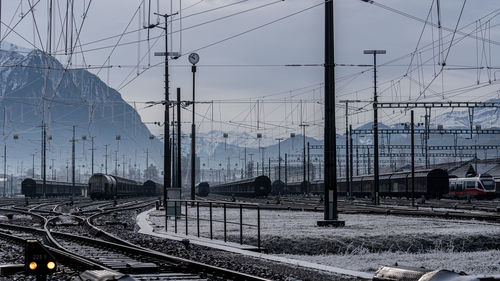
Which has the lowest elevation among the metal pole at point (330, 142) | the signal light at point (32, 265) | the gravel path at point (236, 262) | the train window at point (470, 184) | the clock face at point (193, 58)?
the gravel path at point (236, 262)

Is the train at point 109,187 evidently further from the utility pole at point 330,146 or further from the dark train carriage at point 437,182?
the utility pole at point 330,146

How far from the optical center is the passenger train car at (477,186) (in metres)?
69.4

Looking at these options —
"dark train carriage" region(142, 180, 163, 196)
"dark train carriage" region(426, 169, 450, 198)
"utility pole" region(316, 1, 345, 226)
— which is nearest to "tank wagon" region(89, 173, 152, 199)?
"dark train carriage" region(142, 180, 163, 196)

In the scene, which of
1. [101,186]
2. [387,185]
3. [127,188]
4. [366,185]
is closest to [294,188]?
[127,188]

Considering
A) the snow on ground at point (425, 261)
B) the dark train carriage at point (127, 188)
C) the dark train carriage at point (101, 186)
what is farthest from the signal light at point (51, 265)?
the dark train carriage at point (127, 188)

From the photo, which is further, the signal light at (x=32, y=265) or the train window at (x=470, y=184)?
the train window at (x=470, y=184)

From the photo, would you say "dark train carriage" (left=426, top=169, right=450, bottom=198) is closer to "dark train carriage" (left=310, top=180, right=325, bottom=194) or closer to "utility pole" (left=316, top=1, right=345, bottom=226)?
"dark train carriage" (left=310, top=180, right=325, bottom=194)

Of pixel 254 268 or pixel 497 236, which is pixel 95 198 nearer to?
pixel 497 236

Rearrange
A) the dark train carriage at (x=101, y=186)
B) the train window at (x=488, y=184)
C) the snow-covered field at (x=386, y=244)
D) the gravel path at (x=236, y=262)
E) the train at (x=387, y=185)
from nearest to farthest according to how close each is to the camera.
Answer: the gravel path at (x=236, y=262) < the snow-covered field at (x=386, y=244) < the train at (x=387, y=185) < the train window at (x=488, y=184) < the dark train carriage at (x=101, y=186)

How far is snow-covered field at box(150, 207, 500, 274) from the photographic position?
51.3 ft

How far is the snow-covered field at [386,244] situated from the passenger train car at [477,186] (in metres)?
43.4

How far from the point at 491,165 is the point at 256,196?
37.6 m

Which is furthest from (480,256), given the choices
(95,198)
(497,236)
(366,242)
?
(95,198)

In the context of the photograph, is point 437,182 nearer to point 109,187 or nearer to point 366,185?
point 366,185
